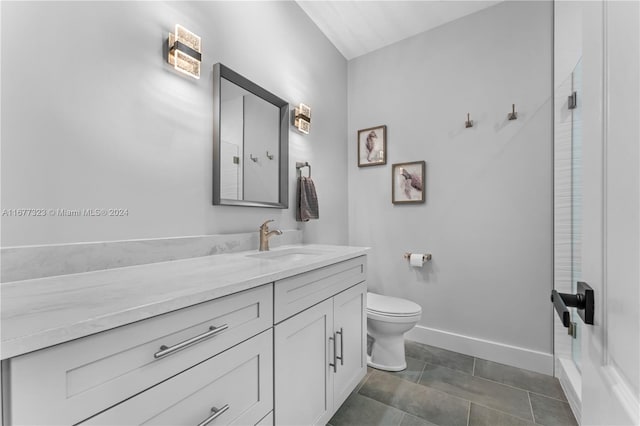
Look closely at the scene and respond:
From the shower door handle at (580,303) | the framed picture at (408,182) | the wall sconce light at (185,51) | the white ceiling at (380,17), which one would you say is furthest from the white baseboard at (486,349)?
the white ceiling at (380,17)

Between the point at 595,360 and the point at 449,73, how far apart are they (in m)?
2.37

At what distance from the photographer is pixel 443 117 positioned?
7.52ft

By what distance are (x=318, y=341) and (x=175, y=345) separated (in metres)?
0.74

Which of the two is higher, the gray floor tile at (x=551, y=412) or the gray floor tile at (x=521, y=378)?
the gray floor tile at (x=551, y=412)

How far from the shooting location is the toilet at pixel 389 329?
183 centimetres

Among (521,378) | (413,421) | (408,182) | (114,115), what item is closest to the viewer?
(114,115)

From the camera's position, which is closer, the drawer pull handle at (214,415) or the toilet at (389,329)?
the drawer pull handle at (214,415)

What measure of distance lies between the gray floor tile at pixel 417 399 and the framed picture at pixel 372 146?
178cm

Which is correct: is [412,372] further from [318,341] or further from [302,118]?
[302,118]

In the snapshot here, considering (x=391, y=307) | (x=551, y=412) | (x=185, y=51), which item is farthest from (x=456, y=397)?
(x=185, y=51)

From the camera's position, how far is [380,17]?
7.34ft

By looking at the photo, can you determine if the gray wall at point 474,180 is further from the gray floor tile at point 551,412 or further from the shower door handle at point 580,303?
the shower door handle at point 580,303

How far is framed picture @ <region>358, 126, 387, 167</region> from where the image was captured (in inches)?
101

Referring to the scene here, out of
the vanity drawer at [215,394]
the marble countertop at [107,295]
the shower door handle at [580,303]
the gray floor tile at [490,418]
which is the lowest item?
the gray floor tile at [490,418]
